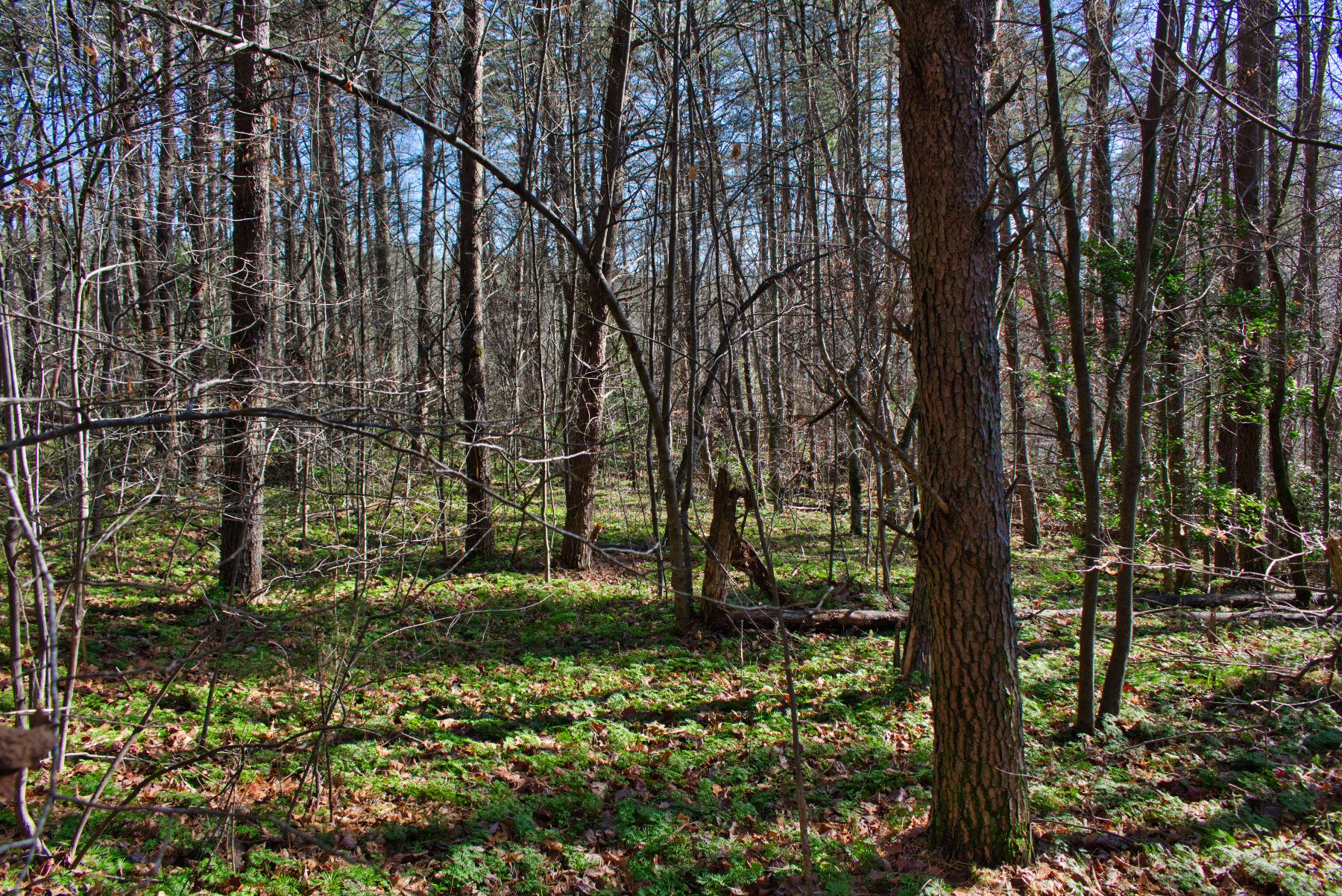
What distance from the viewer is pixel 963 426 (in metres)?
3.65

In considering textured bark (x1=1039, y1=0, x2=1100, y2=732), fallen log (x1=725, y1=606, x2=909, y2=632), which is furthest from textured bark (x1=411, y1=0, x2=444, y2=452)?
fallen log (x1=725, y1=606, x2=909, y2=632)

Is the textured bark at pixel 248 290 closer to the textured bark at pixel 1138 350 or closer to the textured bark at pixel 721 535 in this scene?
the textured bark at pixel 721 535

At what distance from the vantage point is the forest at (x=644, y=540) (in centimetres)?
360

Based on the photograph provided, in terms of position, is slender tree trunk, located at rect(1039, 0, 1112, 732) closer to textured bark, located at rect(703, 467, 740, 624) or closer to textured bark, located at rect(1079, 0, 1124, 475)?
textured bark, located at rect(1079, 0, 1124, 475)

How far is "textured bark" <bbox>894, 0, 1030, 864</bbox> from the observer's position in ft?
12.0

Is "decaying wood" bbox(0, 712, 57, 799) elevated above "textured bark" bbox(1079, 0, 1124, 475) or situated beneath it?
Answer: situated beneath

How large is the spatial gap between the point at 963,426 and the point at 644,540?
315 inches

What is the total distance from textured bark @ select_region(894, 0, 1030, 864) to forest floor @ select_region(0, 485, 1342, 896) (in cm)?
53

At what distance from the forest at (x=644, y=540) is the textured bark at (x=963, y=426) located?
20 millimetres

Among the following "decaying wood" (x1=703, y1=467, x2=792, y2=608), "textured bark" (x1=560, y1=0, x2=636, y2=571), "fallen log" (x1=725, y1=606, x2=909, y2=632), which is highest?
"textured bark" (x1=560, y1=0, x2=636, y2=571)

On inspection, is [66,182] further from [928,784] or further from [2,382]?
[928,784]

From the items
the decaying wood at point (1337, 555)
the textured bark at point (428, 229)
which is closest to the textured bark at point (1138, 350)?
the decaying wood at point (1337, 555)

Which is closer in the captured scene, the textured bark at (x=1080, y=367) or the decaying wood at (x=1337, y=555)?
the textured bark at (x=1080, y=367)

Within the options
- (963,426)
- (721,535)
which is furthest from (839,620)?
(963,426)
